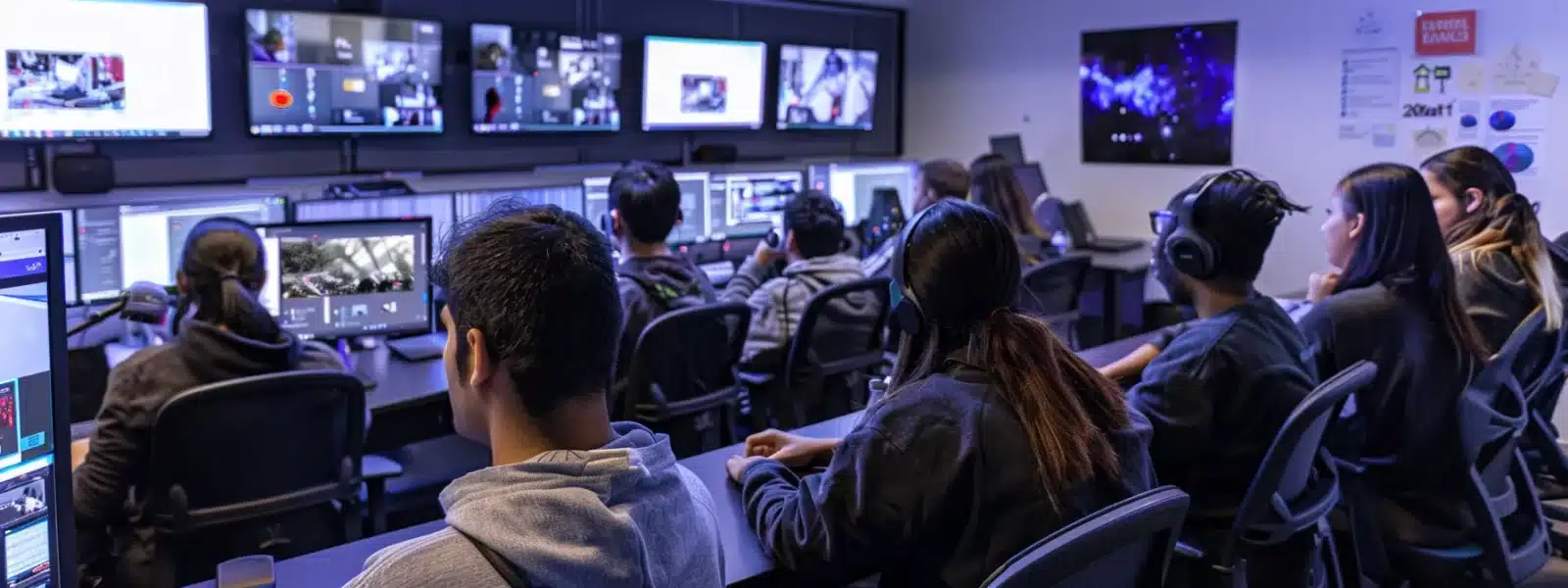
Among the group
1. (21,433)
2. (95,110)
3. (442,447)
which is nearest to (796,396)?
(442,447)

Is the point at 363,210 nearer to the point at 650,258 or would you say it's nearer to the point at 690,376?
the point at 650,258

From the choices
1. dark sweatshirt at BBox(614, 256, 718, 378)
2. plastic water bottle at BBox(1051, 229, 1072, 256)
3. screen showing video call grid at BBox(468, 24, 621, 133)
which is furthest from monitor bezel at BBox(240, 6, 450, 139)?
plastic water bottle at BBox(1051, 229, 1072, 256)

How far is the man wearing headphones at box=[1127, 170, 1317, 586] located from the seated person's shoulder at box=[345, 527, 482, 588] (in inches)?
52.4

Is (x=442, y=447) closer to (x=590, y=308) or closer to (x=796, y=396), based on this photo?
(x=796, y=396)

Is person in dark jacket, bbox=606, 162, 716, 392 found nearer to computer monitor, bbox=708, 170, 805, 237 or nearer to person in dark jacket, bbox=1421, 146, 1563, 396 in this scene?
computer monitor, bbox=708, 170, 805, 237

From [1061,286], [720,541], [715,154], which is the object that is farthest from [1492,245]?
[715,154]

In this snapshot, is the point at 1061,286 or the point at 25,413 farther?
the point at 1061,286

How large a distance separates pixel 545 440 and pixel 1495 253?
264 cm

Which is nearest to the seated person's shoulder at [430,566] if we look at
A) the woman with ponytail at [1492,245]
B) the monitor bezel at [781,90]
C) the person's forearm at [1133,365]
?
the person's forearm at [1133,365]

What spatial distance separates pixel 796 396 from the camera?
3482 millimetres

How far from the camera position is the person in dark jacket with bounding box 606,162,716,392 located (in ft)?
10.3

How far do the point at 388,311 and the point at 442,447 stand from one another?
1.45 ft

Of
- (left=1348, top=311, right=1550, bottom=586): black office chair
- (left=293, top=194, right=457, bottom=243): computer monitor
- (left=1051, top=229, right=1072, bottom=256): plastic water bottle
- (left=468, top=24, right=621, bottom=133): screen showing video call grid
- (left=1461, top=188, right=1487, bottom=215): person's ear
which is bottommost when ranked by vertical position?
(left=1348, top=311, right=1550, bottom=586): black office chair

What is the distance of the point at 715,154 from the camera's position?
17.9ft
